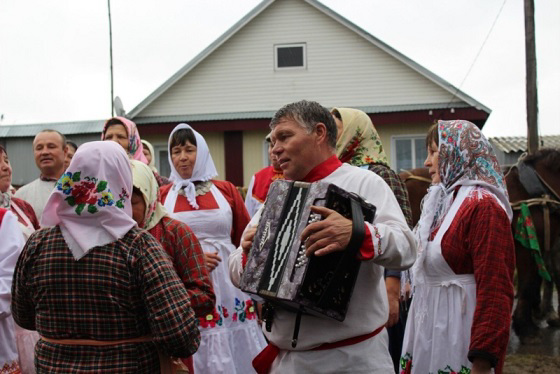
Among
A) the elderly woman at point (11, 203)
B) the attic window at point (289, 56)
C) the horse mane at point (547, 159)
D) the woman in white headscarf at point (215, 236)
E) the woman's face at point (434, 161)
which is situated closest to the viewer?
the woman's face at point (434, 161)

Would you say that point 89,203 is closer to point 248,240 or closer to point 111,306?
point 111,306

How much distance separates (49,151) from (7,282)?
1.81 meters

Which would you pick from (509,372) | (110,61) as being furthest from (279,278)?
(110,61)

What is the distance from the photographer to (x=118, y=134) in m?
5.18

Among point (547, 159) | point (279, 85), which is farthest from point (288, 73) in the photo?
point (547, 159)

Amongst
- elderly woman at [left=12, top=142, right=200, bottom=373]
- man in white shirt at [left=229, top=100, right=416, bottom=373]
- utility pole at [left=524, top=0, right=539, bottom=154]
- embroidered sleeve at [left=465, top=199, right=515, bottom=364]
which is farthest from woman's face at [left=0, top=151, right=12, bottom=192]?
utility pole at [left=524, top=0, right=539, bottom=154]

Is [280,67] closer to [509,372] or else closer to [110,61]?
[110,61]

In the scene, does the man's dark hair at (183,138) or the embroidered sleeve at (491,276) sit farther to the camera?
the man's dark hair at (183,138)

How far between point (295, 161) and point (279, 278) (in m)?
0.60

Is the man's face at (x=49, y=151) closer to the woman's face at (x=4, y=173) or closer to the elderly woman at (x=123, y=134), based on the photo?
the elderly woman at (x=123, y=134)

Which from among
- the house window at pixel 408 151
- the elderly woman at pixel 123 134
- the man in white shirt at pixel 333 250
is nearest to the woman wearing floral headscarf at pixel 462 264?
the man in white shirt at pixel 333 250

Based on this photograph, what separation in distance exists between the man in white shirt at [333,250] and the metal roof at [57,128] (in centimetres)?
1814

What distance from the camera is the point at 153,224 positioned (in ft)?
11.4

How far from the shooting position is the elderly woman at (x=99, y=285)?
2697 millimetres
